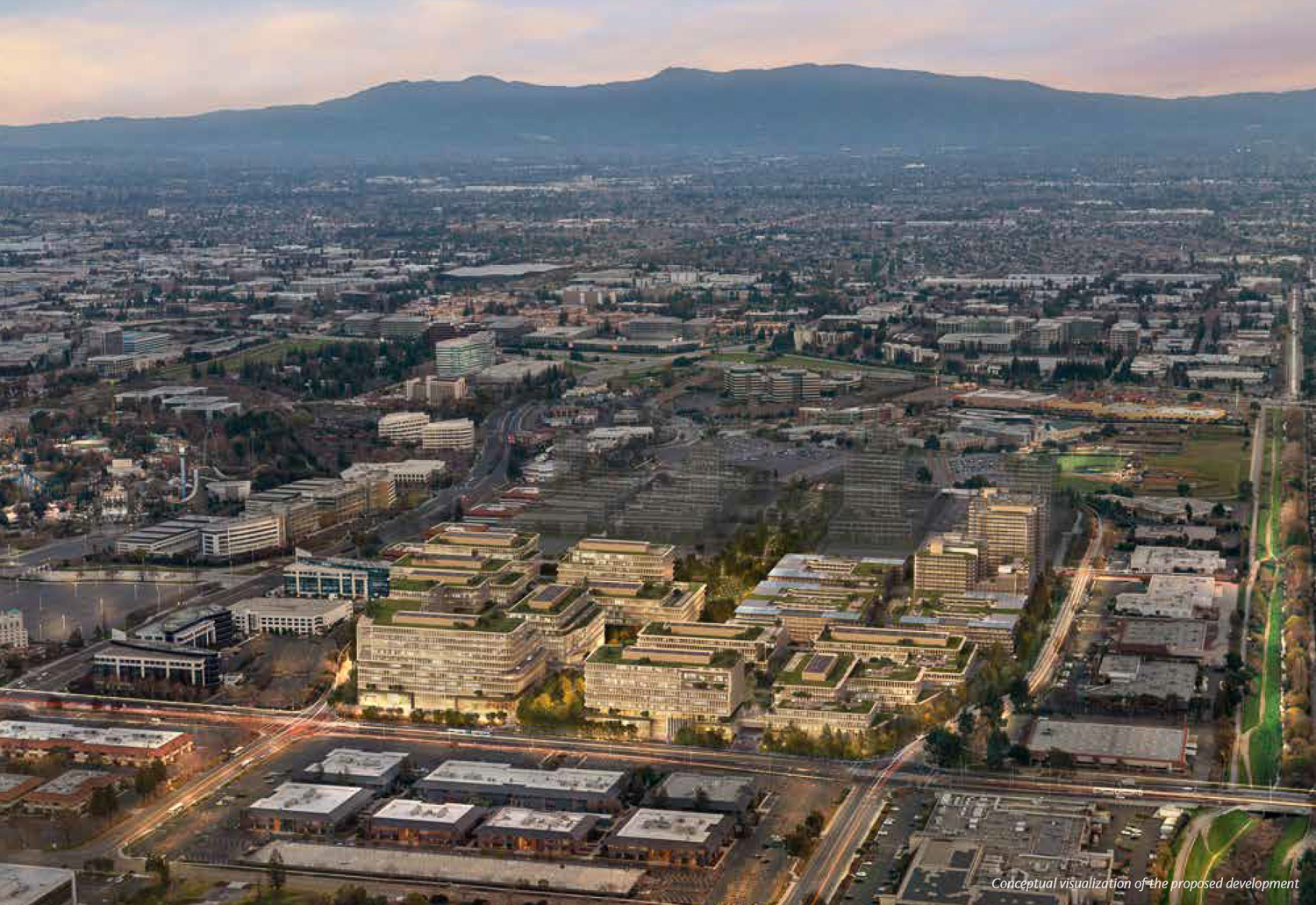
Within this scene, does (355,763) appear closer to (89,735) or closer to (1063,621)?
(89,735)

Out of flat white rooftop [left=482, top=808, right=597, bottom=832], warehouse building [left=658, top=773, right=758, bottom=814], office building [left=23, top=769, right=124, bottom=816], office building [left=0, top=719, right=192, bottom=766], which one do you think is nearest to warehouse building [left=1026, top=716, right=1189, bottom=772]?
warehouse building [left=658, top=773, right=758, bottom=814]

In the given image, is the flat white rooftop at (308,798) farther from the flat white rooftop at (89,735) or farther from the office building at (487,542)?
→ the office building at (487,542)

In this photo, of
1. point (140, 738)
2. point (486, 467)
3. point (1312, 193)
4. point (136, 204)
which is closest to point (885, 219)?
point (1312, 193)

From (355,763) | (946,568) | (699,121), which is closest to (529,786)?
(355,763)

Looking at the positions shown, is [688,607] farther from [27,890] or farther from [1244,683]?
[27,890]

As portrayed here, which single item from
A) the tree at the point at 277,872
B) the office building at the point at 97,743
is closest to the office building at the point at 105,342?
the office building at the point at 97,743

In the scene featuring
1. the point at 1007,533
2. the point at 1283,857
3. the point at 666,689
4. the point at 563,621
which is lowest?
the point at 1283,857
